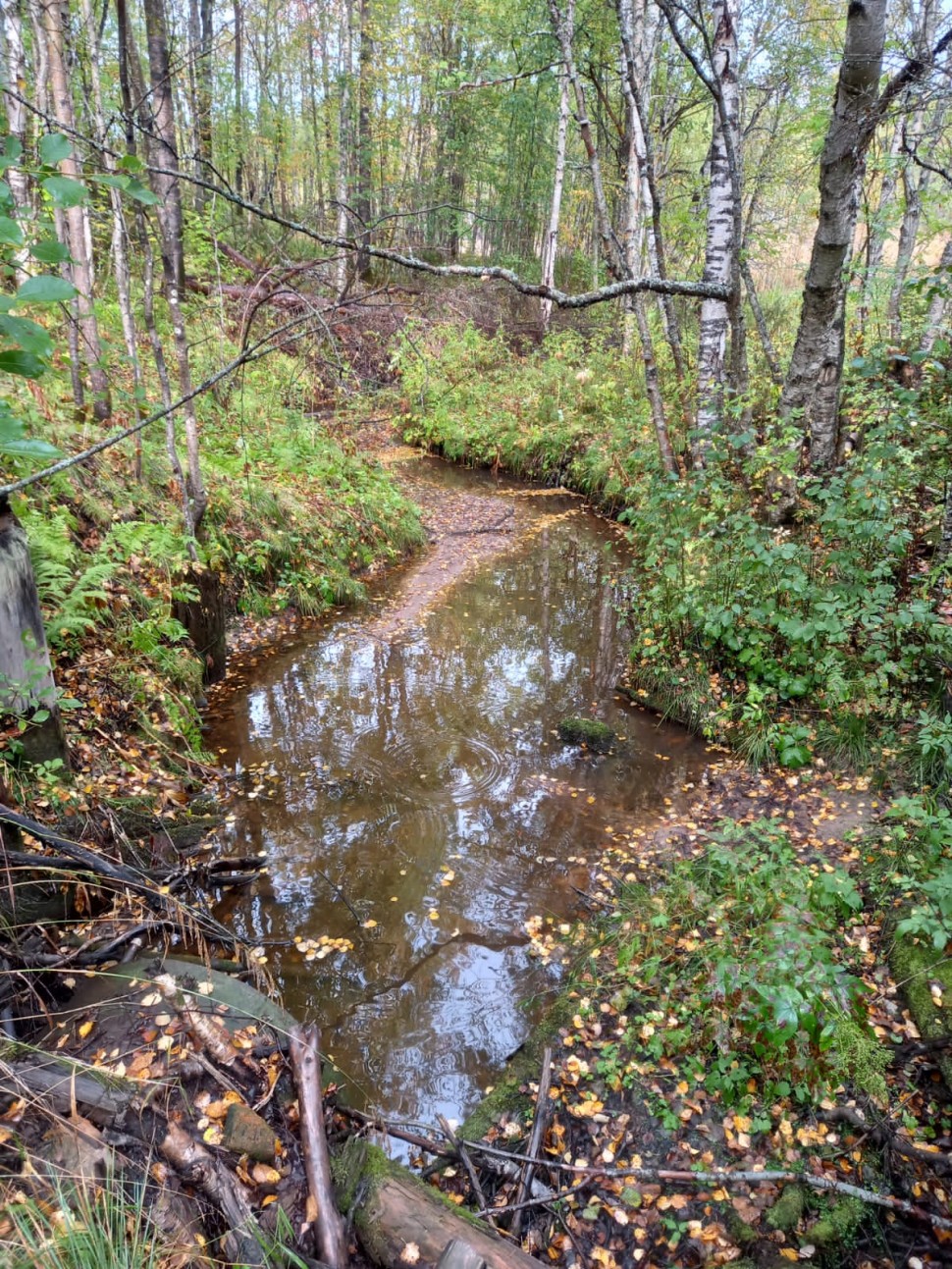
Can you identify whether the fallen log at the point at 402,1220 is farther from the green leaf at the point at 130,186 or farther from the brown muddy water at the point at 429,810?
the green leaf at the point at 130,186

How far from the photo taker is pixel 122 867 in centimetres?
352

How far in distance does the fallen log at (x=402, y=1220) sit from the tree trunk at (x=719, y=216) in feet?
17.1

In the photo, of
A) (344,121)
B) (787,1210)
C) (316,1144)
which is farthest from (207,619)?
(344,121)

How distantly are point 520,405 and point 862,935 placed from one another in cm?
1395

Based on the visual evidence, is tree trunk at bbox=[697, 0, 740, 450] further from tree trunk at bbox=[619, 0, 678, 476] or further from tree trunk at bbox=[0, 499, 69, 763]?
tree trunk at bbox=[0, 499, 69, 763]

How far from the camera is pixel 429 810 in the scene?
5.19 m

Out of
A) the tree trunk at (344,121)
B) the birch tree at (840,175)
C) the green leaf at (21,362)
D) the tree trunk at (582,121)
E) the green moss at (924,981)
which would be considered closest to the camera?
the green leaf at (21,362)

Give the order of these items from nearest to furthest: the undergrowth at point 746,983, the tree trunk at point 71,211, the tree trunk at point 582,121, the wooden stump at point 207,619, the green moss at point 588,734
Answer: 1. the undergrowth at point 746,983
2. the tree trunk at point 71,211
3. the tree trunk at point 582,121
4. the green moss at point 588,734
5. the wooden stump at point 207,619

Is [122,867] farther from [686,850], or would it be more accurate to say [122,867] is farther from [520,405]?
[520,405]

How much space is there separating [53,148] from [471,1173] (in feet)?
11.3

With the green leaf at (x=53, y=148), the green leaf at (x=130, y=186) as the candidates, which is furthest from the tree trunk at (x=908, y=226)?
the green leaf at (x=53, y=148)

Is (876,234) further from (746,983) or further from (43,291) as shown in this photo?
(43,291)

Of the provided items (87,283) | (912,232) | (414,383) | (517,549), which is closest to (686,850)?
(517,549)

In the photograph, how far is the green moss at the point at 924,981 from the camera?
2916mm
